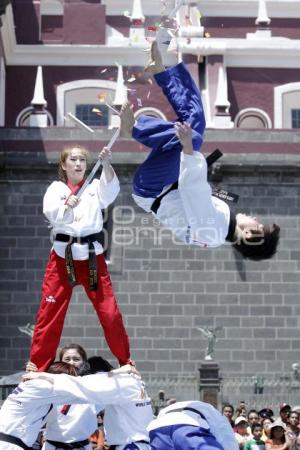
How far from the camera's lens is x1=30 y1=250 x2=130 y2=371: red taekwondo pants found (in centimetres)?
873

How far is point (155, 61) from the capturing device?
859 cm

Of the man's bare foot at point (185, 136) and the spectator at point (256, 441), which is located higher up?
the man's bare foot at point (185, 136)

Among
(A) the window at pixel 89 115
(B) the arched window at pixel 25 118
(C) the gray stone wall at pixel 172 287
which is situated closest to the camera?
(C) the gray stone wall at pixel 172 287

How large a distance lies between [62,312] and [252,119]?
20.6m

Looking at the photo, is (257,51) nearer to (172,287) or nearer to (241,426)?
(172,287)

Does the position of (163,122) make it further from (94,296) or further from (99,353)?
(99,353)

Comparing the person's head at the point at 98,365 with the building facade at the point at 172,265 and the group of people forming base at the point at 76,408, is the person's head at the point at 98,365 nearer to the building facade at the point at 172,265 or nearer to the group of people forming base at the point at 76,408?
the group of people forming base at the point at 76,408

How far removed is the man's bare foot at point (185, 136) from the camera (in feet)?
27.0

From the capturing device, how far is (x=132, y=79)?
9.09 meters

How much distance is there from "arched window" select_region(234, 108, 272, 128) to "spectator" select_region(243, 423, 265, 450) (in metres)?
14.2

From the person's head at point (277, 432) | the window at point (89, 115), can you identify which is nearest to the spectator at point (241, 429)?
the person's head at point (277, 432)

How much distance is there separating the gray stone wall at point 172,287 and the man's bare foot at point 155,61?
1558 cm

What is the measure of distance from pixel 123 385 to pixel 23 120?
20.6 m

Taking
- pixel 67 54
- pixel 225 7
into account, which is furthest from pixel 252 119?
pixel 67 54
